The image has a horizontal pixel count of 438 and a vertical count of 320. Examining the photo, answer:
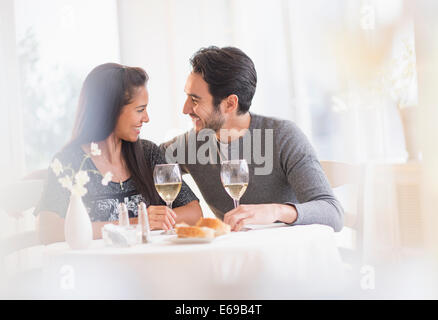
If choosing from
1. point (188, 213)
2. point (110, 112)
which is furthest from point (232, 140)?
point (110, 112)

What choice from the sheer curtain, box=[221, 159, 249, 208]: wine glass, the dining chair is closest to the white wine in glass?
box=[221, 159, 249, 208]: wine glass

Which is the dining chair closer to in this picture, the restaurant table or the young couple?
the young couple

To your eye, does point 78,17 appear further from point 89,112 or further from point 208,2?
point 89,112

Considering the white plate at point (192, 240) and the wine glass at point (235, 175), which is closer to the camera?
the white plate at point (192, 240)

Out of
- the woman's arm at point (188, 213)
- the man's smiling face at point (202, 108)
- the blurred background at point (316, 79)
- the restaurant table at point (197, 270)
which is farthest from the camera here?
the blurred background at point (316, 79)

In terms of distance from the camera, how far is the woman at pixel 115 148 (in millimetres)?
1675

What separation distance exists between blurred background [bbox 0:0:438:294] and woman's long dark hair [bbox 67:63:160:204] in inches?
35.8

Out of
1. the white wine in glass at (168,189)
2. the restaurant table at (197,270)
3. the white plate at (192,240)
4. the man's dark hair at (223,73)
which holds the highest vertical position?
the man's dark hair at (223,73)

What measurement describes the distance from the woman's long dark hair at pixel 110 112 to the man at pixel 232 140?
190 millimetres

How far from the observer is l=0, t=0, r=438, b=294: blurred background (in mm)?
2650

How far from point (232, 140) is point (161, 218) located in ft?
1.95

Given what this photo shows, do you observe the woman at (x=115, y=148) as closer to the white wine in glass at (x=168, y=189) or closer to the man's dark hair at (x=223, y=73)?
the man's dark hair at (x=223, y=73)

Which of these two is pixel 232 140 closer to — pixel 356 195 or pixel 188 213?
pixel 188 213

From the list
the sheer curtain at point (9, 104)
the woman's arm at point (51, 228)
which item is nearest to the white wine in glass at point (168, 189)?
the woman's arm at point (51, 228)
